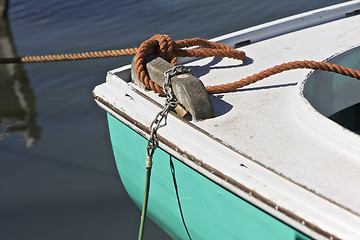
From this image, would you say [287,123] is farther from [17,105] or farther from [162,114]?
[17,105]

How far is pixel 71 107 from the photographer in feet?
13.5

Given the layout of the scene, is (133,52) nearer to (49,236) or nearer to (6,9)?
(49,236)

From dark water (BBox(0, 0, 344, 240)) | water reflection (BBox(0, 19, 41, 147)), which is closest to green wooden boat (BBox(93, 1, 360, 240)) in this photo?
dark water (BBox(0, 0, 344, 240))

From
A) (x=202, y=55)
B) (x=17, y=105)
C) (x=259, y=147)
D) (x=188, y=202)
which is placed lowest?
(x=17, y=105)

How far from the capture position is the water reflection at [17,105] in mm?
3873

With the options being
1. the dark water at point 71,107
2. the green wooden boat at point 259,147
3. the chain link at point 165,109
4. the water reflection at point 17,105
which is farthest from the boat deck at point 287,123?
the water reflection at point 17,105

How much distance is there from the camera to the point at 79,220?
2.94 metres

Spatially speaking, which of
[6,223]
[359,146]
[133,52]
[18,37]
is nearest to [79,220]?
[6,223]

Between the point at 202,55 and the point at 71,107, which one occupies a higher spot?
the point at 202,55

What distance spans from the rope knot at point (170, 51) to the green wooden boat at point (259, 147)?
0.19 ft

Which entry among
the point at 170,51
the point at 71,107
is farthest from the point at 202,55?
the point at 71,107

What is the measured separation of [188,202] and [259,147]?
405 mm

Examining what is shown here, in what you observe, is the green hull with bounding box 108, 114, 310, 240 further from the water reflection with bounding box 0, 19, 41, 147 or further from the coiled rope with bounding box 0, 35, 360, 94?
the water reflection with bounding box 0, 19, 41, 147

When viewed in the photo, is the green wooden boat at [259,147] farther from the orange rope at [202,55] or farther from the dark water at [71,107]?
the dark water at [71,107]
